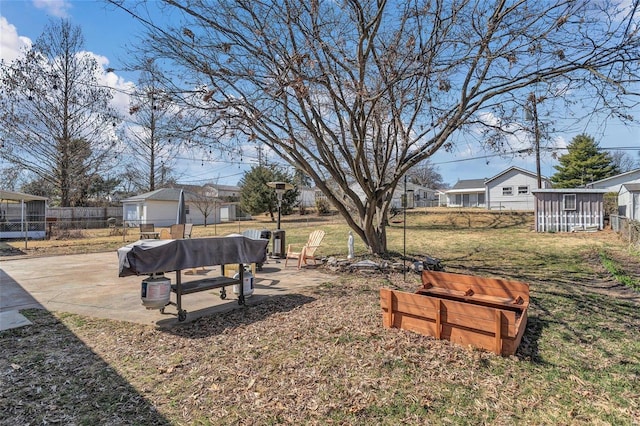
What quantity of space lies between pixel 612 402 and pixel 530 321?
72.5 inches

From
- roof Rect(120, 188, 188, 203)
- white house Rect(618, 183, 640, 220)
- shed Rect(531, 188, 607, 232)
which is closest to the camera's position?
white house Rect(618, 183, 640, 220)

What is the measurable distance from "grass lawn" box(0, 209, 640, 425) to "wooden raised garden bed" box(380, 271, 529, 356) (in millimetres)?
130

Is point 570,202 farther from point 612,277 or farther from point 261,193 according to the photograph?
point 261,193

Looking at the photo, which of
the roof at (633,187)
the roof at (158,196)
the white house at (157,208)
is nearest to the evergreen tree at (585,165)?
the roof at (633,187)

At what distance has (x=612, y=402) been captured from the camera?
8.43ft

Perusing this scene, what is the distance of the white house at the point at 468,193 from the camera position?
37.0m

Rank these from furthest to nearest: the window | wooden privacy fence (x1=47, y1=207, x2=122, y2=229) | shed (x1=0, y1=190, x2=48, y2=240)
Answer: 1. wooden privacy fence (x1=47, y1=207, x2=122, y2=229)
2. shed (x1=0, y1=190, x2=48, y2=240)
3. the window

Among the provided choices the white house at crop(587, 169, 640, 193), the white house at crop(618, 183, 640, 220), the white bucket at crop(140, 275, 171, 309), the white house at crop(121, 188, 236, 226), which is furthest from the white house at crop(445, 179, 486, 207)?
the white bucket at crop(140, 275, 171, 309)

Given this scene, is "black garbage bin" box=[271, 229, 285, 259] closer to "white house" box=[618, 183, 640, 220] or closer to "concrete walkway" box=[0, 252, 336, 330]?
"concrete walkway" box=[0, 252, 336, 330]

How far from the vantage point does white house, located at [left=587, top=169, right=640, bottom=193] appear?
2581cm

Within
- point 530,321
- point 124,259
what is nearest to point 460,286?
point 530,321

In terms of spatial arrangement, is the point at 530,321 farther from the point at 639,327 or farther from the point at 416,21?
the point at 416,21

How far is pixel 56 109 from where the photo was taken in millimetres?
21594

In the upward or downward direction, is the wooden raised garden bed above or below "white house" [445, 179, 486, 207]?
below
